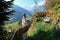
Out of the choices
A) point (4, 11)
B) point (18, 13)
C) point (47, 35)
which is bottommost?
point (47, 35)

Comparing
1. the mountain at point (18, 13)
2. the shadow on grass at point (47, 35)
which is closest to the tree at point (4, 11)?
the shadow on grass at point (47, 35)

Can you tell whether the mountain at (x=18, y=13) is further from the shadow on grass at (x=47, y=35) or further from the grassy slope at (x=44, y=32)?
the shadow on grass at (x=47, y=35)

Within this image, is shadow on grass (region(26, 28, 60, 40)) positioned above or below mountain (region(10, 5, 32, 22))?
below

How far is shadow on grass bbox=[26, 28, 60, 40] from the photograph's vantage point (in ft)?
21.7

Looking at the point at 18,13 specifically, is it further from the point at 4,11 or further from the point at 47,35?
the point at 4,11

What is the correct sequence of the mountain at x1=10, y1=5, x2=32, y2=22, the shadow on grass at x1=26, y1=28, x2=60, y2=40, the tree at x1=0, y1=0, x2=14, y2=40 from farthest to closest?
the mountain at x1=10, y1=5, x2=32, y2=22 < the shadow on grass at x1=26, y1=28, x2=60, y2=40 < the tree at x1=0, y1=0, x2=14, y2=40

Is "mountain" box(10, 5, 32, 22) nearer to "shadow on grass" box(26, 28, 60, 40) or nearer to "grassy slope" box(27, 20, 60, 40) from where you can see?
"grassy slope" box(27, 20, 60, 40)

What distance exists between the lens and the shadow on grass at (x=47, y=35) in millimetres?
6601

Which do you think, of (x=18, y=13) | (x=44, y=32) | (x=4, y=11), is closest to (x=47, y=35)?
(x=44, y=32)

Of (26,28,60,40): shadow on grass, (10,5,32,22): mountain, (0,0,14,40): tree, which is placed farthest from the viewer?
(10,5,32,22): mountain

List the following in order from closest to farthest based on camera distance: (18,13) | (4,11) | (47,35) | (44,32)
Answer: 1. (4,11)
2. (47,35)
3. (44,32)
4. (18,13)

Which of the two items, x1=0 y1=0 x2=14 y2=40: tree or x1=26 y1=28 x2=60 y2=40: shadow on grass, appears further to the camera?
x1=26 y1=28 x2=60 y2=40: shadow on grass

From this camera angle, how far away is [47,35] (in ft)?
22.2

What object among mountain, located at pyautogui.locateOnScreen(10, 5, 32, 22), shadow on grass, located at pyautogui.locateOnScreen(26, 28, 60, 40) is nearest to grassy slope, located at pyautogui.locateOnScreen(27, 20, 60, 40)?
shadow on grass, located at pyautogui.locateOnScreen(26, 28, 60, 40)
